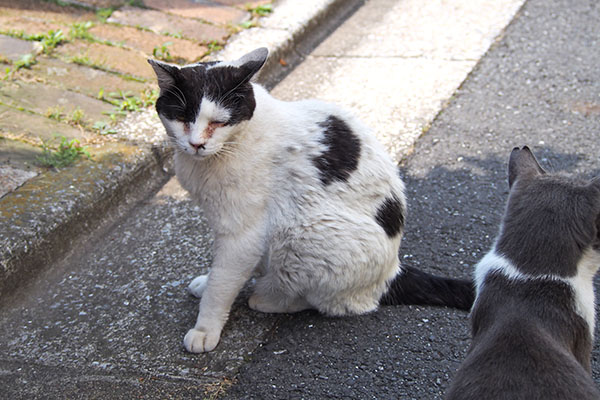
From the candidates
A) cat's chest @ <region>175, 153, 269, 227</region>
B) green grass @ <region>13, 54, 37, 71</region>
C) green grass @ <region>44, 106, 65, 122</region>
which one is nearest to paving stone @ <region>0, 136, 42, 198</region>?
green grass @ <region>44, 106, 65, 122</region>

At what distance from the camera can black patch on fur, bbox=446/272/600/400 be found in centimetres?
183

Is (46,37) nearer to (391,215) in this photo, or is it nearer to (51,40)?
(51,40)

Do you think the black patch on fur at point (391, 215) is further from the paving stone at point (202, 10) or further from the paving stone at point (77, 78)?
the paving stone at point (202, 10)

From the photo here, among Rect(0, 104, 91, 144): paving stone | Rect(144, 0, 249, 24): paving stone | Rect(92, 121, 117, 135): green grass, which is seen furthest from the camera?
Rect(144, 0, 249, 24): paving stone

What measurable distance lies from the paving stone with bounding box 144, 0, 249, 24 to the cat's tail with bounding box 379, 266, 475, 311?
2.92 meters

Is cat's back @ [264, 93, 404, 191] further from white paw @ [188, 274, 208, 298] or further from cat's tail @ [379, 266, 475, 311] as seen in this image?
white paw @ [188, 274, 208, 298]

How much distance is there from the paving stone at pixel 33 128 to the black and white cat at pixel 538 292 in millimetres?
2574

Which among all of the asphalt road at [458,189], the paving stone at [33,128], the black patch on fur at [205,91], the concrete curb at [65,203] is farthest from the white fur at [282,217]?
the paving stone at [33,128]

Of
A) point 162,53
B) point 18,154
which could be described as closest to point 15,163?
point 18,154

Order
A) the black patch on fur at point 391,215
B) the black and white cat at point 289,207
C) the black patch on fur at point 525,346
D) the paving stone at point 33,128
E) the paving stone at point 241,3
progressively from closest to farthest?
the black patch on fur at point 525,346 → the black and white cat at point 289,207 → the black patch on fur at point 391,215 → the paving stone at point 33,128 → the paving stone at point 241,3

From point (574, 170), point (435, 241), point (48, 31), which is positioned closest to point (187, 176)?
point (435, 241)

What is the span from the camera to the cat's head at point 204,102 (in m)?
2.55

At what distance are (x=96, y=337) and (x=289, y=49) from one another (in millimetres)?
2878

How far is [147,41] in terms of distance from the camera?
466cm
